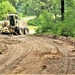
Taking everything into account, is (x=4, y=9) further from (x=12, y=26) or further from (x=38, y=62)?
(x=38, y=62)

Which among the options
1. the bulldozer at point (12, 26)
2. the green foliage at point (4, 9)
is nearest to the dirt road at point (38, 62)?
the bulldozer at point (12, 26)

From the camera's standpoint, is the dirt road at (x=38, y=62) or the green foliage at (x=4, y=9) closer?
the dirt road at (x=38, y=62)

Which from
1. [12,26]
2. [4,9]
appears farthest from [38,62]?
[4,9]

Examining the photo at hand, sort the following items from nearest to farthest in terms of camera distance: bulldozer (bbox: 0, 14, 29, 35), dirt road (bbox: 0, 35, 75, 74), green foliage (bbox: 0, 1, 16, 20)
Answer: dirt road (bbox: 0, 35, 75, 74) < bulldozer (bbox: 0, 14, 29, 35) < green foliage (bbox: 0, 1, 16, 20)

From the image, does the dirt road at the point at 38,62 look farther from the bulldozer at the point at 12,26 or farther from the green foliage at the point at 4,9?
the green foliage at the point at 4,9

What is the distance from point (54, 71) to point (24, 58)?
403 cm

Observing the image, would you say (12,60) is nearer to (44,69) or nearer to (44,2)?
(44,69)

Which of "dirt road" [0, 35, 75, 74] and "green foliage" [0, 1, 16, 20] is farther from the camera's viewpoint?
"green foliage" [0, 1, 16, 20]

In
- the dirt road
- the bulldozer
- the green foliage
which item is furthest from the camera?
the green foliage

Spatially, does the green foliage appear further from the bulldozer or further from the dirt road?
the dirt road

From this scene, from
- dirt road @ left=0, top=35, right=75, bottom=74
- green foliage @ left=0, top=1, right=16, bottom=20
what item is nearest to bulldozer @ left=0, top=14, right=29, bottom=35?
green foliage @ left=0, top=1, right=16, bottom=20

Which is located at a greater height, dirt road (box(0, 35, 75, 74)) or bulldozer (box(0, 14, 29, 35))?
dirt road (box(0, 35, 75, 74))

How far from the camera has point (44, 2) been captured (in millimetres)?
69938

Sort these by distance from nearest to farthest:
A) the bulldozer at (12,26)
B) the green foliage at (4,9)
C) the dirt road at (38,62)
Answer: the dirt road at (38,62) < the bulldozer at (12,26) < the green foliage at (4,9)
